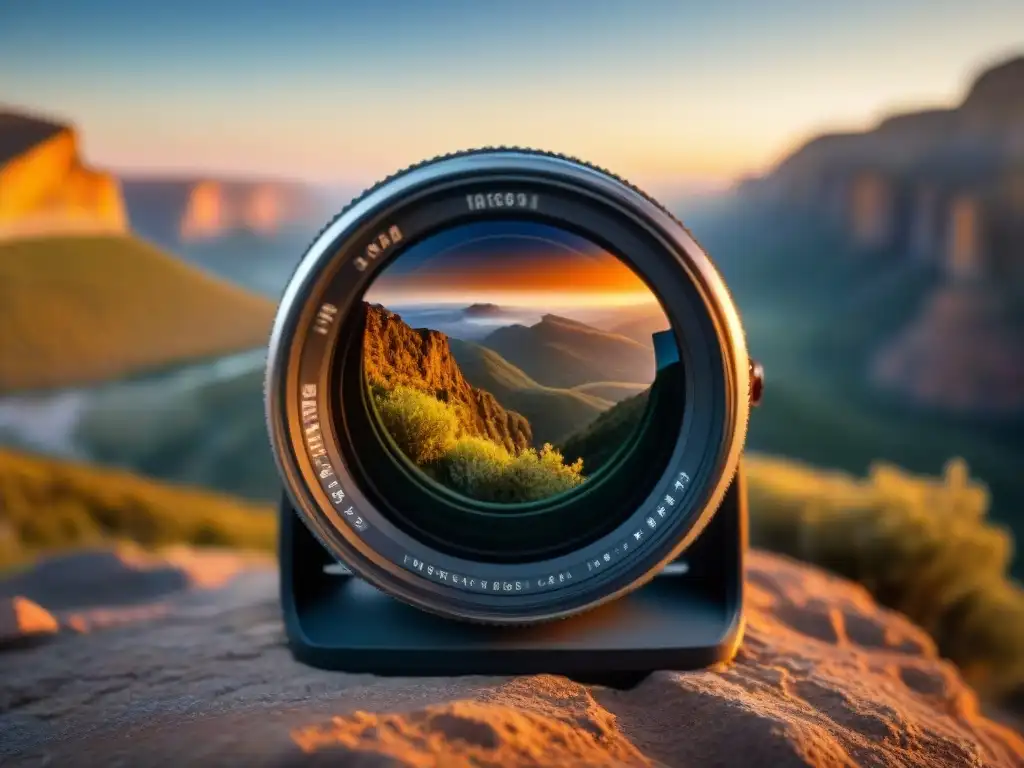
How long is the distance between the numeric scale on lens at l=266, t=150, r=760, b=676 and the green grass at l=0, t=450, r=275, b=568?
1.62 metres

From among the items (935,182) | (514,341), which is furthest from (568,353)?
(935,182)

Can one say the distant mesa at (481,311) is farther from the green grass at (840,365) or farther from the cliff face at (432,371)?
the green grass at (840,365)

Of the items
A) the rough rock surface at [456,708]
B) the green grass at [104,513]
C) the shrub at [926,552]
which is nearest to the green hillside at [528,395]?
the rough rock surface at [456,708]

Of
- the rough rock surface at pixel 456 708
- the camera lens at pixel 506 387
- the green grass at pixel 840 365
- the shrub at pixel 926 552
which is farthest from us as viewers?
the green grass at pixel 840 365

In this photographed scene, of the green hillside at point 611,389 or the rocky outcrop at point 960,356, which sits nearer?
the green hillside at point 611,389

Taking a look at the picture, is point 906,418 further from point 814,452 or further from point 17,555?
point 17,555

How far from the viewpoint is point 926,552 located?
184 centimetres

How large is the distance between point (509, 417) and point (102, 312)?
2.66m

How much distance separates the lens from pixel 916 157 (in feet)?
10.2

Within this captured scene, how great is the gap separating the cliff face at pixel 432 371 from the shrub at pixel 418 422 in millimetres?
13

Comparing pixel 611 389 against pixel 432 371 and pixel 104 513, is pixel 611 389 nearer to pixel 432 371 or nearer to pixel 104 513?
pixel 432 371

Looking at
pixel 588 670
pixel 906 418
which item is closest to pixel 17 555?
pixel 588 670

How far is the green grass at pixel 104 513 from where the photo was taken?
94.7 inches

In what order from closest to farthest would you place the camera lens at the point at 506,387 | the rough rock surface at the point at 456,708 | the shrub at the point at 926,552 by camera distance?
the rough rock surface at the point at 456,708 → the camera lens at the point at 506,387 → the shrub at the point at 926,552
